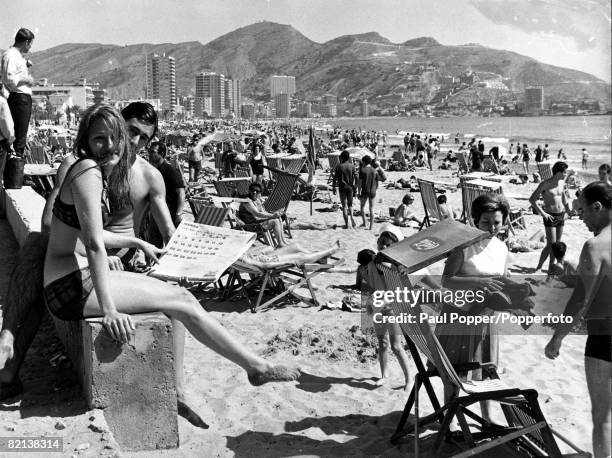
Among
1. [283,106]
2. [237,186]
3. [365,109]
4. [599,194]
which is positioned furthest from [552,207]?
[283,106]

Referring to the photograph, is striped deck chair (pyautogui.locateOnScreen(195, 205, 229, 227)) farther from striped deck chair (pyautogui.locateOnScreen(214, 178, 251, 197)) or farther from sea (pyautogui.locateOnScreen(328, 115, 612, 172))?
sea (pyautogui.locateOnScreen(328, 115, 612, 172))

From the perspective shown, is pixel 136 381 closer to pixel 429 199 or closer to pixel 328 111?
pixel 429 199

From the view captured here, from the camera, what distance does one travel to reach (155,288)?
8.09 feet

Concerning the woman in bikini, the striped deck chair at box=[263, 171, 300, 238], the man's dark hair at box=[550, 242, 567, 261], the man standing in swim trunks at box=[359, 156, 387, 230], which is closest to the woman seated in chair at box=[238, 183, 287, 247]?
the striped deck chair at box=[263, 171, 300, 238]

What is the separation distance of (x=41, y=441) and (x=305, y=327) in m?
2.83

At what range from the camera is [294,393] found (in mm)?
3650

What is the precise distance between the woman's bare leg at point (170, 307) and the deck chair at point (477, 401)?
2.23 ft

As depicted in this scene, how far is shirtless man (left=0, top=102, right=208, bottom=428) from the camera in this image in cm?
263

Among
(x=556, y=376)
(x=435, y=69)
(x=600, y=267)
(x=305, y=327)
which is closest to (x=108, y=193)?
(x=600, y=267)

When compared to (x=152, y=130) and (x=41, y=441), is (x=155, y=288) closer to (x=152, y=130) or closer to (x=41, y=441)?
(x=41, y=441)

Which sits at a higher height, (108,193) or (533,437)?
(108,193)

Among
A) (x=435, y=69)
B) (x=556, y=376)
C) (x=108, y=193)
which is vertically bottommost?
(x=556, y=376)

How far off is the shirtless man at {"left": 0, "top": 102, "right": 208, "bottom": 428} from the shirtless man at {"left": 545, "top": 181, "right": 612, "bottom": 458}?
1677mm

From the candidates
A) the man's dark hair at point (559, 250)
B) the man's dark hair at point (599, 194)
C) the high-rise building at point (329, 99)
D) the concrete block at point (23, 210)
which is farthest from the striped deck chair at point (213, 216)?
the high-rise building at point (329, 99)
